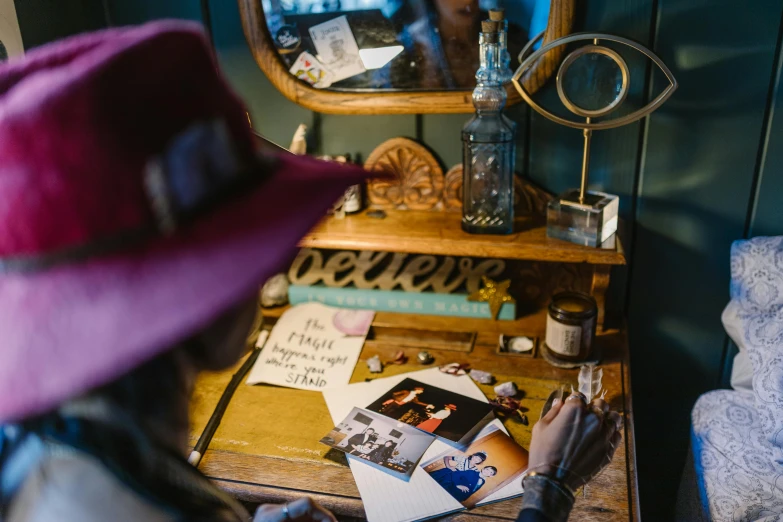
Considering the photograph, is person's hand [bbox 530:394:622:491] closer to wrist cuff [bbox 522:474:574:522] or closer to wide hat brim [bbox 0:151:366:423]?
wrist cuff [bbox 522:474:574:522]

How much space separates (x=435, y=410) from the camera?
105cm

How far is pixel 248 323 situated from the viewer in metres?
0.62

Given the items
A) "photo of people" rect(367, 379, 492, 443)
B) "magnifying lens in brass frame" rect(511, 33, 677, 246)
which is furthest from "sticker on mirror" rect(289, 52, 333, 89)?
"photo of people" rect(367, 379, 492, 443)

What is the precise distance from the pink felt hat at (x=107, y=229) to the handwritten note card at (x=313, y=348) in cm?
71

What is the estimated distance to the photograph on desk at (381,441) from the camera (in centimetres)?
94

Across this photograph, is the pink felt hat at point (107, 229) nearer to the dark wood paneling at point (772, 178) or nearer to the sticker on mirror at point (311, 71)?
the sticker on mirror at point (311, 71)

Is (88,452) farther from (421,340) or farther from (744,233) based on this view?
(744,233)

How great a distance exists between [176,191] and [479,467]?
68 centimetres

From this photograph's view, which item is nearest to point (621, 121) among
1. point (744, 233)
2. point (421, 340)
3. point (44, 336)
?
point (744, 233)

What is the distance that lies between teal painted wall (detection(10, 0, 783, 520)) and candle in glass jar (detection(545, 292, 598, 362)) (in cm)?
24

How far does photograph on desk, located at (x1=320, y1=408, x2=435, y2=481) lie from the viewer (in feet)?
3.09

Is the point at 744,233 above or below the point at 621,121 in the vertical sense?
below

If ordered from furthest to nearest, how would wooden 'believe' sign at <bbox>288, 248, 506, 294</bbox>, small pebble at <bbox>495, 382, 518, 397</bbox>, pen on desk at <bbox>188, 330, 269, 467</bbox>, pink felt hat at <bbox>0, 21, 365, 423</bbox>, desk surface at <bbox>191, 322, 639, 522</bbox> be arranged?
1. wooden 'believe' sign at <bbox>288, 248, 506, 294</bbox>
2. small pebble at <bbox>495, 382, 518, 397</bbox>
3. pen on desk at <bbox>188, 330, 269, 467</bbox>
4. desk surface at <bbox>191, 322, 639, 522</bbox>
5. pink felt hat at <bbox>0, 21, 365, 423</bbox>

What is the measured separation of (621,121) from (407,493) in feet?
2.46
